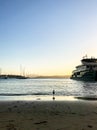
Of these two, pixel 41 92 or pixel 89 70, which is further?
pixel 89 70

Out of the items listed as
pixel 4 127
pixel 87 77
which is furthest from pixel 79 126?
pixel 87 77

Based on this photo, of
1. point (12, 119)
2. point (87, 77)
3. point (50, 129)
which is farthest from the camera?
point (87, 77)

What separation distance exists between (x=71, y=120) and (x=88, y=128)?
84.4 inches

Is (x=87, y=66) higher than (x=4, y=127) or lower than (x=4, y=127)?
higher

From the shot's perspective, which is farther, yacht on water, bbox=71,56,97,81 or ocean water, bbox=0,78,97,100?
yacht on water, bbox=71,56,97,81

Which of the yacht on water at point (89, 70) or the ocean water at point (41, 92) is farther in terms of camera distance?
the yacht on water at point (89, 70)

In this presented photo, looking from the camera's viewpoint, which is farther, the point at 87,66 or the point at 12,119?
the point at 87,66

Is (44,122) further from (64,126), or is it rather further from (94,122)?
(94,122)

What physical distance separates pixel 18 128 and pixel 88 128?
10.2ft

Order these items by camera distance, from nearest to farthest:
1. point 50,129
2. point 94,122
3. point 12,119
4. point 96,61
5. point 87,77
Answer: point 50,129
point 94,122
point 12,119
point 87,77
point 96,61

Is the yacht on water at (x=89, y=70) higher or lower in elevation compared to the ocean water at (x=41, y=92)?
higher

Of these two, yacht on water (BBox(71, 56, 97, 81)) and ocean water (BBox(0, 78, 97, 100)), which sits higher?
yacht on water (BBox(71, 56, 97, 81))

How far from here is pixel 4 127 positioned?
11.8m

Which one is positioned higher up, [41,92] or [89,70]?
[89,70]
